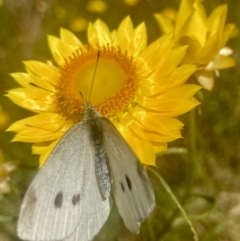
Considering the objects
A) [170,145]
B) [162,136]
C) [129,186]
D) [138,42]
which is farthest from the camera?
[170,145]

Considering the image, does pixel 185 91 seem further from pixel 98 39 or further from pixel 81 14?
pixel 81 14

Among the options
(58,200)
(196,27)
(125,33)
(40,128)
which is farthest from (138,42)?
(58,200)

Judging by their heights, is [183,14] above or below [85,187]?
above

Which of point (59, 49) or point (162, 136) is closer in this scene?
point (162, 136)

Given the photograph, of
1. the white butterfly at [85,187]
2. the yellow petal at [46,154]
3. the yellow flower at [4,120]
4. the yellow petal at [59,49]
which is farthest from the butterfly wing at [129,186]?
the yellow flower at [4,120]

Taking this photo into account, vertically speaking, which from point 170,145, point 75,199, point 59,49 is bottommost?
point 170,145

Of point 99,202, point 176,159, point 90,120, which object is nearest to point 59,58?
point 90,120

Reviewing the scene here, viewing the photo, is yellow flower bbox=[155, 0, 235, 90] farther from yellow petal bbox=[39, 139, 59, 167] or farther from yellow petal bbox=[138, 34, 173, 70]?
yellow petal bbox=[39, 139, 59, 167]

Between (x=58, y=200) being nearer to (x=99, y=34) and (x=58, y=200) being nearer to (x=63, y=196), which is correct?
(x=63, y=196)
